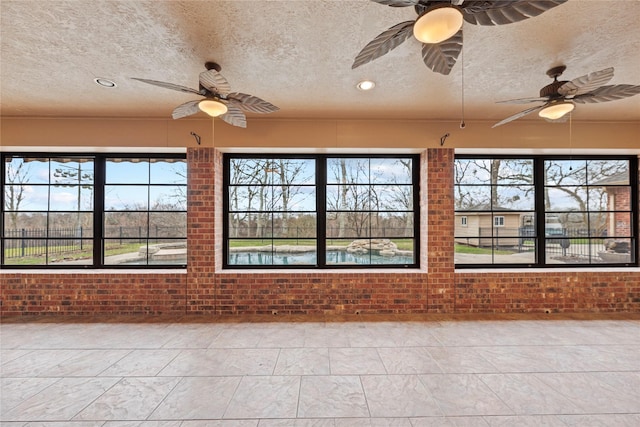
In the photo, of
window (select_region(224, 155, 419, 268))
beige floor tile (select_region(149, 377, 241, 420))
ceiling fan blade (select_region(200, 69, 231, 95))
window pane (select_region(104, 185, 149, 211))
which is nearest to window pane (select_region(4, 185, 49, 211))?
window pane (select_region(104, 185, 149, 211))

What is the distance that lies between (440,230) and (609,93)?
2126 millimetres

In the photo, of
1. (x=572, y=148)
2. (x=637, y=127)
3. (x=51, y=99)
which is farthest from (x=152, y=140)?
(x=637, y=127)

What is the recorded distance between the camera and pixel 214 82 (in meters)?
2.35

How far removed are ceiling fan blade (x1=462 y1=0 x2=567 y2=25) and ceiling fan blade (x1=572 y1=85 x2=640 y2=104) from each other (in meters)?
1.44

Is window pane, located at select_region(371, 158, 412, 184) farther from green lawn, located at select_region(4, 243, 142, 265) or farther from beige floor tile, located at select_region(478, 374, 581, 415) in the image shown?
green lawn, located at select_region(4, 243, 142, 265)

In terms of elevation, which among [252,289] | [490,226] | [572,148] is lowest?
[252,289]

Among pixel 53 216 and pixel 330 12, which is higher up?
pixel 330 12

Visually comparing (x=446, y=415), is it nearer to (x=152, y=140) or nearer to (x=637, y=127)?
(x=152, y=140)

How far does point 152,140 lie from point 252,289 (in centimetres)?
243

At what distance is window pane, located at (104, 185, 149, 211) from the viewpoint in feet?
13.5

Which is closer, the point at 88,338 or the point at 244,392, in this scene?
the point at 244,392

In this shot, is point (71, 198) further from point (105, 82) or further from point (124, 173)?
point (105, 82)

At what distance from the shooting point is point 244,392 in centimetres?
214

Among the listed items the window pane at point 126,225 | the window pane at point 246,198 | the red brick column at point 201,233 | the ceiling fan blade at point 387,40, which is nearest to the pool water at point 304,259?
the red brick column at point 201,233
